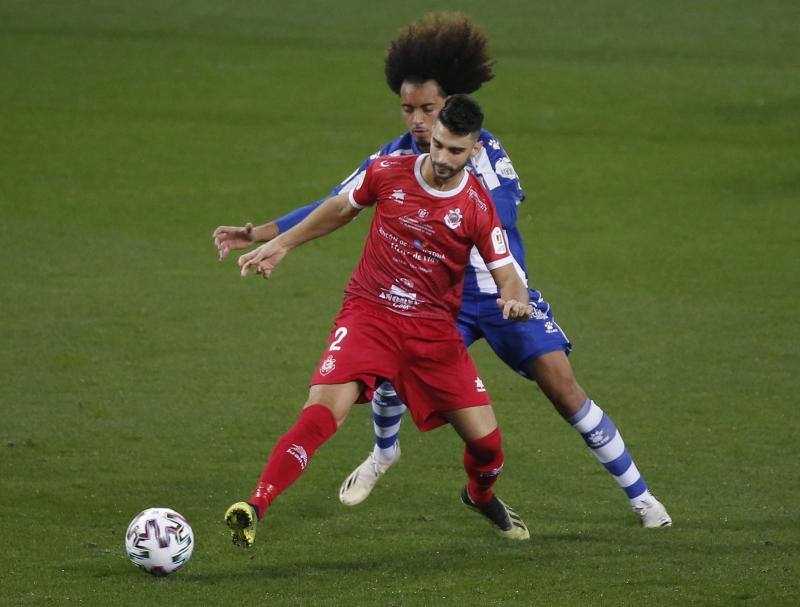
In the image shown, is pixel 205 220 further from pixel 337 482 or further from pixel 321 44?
pixel 321 44

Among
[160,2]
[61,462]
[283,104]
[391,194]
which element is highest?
[160,2]

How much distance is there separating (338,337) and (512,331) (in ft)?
3.49

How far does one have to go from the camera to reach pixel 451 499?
7457mm

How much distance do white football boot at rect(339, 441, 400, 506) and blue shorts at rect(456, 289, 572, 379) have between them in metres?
1.03

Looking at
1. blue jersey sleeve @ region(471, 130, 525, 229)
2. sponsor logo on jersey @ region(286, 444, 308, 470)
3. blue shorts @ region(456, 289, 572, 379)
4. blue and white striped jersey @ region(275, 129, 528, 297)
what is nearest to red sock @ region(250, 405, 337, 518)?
sponsor logo on jersey @ region(286, 444, 308, 470)

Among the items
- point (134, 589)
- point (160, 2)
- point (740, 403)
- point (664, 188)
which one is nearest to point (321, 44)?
point (160, 2)

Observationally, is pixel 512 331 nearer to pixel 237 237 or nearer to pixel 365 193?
pixel 365 193

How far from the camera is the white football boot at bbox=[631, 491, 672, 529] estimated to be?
22.6 feet

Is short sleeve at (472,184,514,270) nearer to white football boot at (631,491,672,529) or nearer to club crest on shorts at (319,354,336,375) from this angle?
club crest on shorts at (319,354,336,375)

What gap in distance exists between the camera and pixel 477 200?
6059 millimetres

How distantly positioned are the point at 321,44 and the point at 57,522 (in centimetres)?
2048

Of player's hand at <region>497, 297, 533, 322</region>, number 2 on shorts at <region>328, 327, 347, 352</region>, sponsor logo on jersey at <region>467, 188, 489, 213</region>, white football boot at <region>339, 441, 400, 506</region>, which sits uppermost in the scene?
sponsor logo on jersey at <region>467, 188, 489, 213</region>

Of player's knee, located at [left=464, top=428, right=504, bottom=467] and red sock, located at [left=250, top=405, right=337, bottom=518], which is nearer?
red sock, located at [left=250, top=405, right=337, bottom=518]

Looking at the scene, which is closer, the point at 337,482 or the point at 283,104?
the point at 337,482
